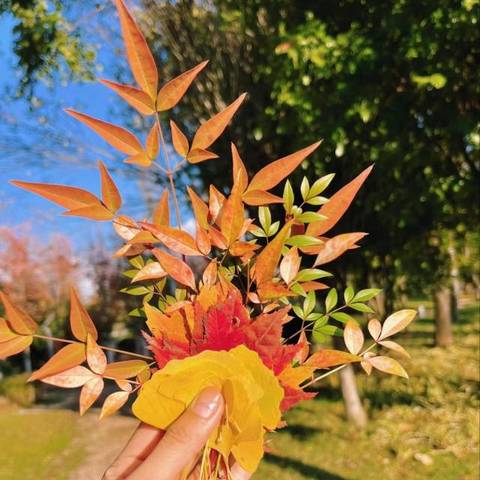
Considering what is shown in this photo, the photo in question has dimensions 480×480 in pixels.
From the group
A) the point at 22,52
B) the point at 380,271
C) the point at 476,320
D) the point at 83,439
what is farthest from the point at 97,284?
the point at 476,320

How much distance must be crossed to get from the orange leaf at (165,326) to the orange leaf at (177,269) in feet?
0.27

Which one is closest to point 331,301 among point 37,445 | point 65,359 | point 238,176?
point 238,176

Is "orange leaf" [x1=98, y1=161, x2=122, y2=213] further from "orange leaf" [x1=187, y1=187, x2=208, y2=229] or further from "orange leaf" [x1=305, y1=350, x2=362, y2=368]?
"orange leaf" [x1=305, y1=350, x2=362, y2=368]

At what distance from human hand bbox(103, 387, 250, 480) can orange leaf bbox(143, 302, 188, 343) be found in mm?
110

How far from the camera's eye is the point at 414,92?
12.5 ft

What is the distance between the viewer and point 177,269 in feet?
3.27

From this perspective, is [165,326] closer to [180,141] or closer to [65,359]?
[65,359]

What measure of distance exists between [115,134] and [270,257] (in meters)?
0.37

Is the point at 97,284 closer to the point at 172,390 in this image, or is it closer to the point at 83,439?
the point at 83,439

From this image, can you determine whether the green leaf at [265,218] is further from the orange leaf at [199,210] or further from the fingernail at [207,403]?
the fingernail at [207,403]

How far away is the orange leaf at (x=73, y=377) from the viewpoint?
3.13 feet

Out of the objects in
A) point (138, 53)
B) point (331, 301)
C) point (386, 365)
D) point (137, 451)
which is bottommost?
point (137, 451)

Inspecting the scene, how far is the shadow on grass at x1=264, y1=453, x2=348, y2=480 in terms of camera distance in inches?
179

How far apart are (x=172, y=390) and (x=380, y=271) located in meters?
5.84
